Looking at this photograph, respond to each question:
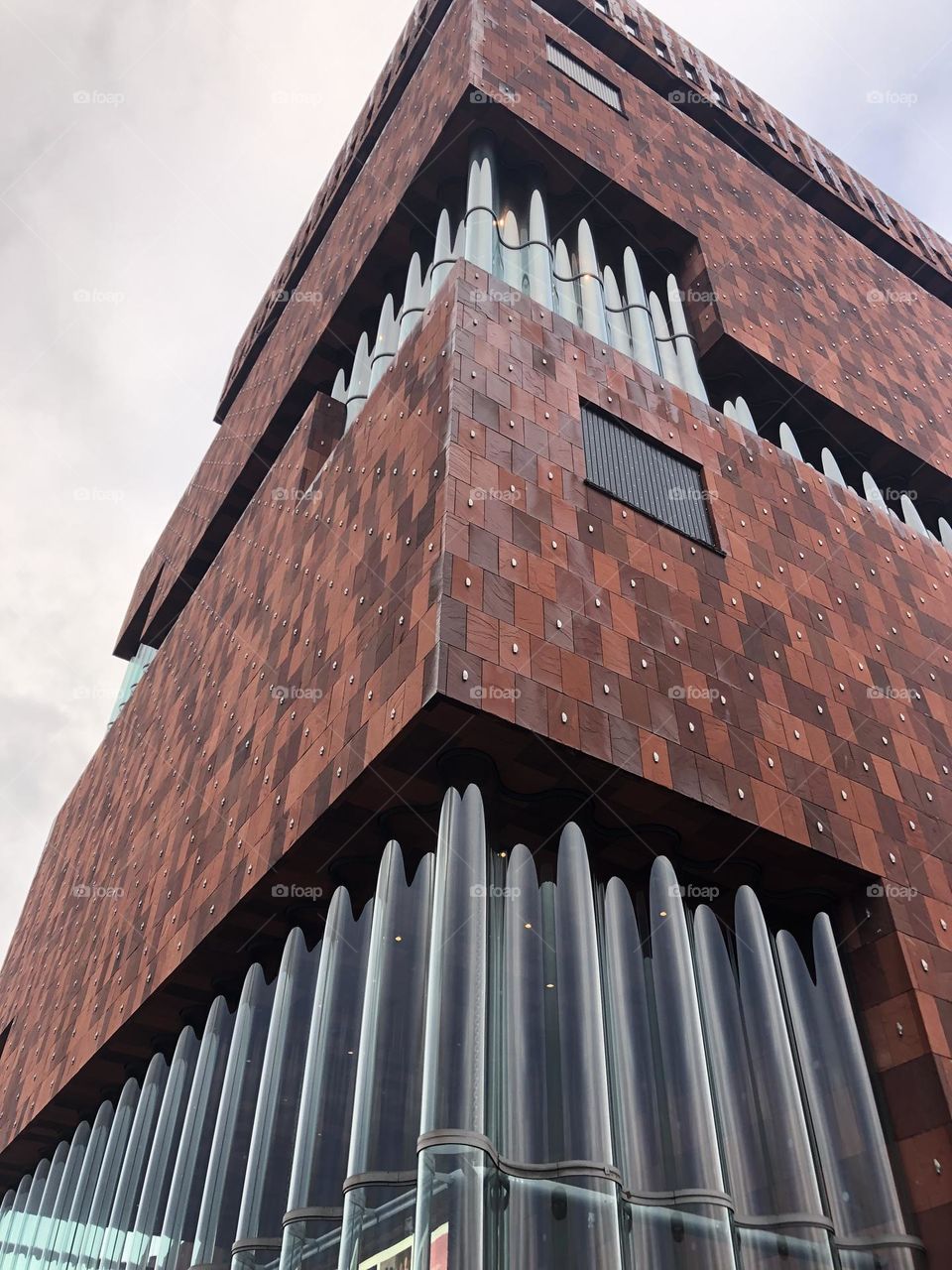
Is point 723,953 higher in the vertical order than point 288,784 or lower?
lower

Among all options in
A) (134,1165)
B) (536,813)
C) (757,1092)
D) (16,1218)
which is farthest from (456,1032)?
(16,1218)

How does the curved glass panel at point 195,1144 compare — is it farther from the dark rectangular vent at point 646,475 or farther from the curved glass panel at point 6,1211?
the dark rectangular vent at point 646,475

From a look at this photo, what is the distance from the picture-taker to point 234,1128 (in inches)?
516

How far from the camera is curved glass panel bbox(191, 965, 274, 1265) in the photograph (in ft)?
40.8

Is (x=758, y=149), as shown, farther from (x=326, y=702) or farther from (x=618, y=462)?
(x=326, y=702)

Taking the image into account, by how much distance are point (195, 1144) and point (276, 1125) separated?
2856 millimetres

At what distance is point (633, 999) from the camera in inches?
445

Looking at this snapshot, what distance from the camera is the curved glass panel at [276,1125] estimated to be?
1149 cm

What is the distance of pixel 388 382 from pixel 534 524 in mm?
4886

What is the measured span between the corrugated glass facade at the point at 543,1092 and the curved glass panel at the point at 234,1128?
0.04 m

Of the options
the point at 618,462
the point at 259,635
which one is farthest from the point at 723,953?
the point at 259,635

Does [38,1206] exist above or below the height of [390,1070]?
above

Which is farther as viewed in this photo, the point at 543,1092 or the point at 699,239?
the point at 699,239
